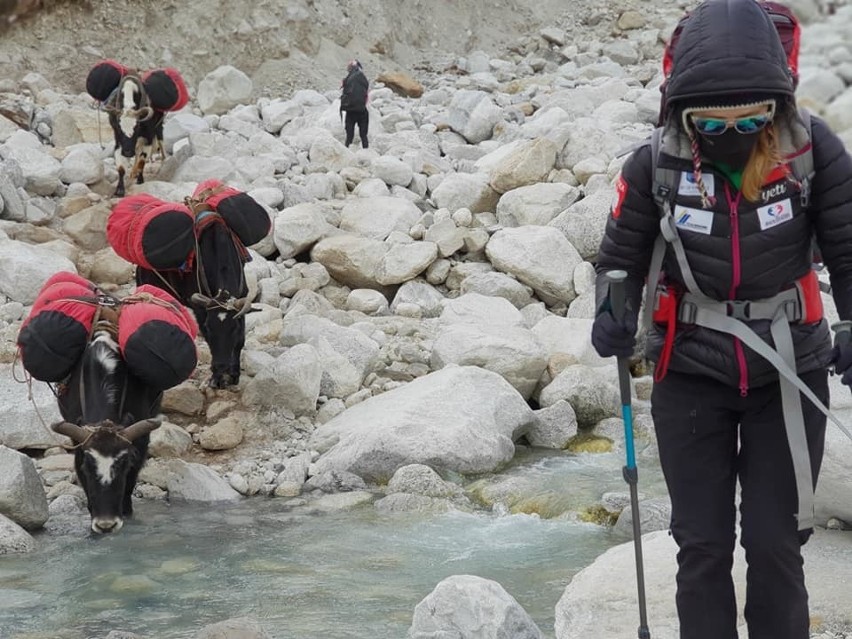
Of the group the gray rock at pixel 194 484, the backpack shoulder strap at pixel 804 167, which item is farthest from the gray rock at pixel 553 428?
the backpack shoulder strap at pixel 804 167

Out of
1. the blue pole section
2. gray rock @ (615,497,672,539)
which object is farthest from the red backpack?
gray rock @ (615,497,672,539)

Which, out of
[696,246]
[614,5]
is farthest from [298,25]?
[696,246]

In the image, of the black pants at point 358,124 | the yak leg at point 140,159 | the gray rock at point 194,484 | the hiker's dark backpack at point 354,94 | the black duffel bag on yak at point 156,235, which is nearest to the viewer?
the gray rock at point 194,484

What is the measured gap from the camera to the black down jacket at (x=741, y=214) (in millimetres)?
2984

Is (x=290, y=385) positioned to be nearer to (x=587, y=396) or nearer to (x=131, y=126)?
(x=587, y=396)

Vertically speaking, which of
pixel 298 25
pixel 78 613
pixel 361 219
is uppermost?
pixel 298 25

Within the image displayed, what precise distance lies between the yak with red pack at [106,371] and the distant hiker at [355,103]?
11.7 m

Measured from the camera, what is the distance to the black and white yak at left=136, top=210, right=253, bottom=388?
30.6 ft

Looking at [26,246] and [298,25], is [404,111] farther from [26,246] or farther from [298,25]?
[26,246]

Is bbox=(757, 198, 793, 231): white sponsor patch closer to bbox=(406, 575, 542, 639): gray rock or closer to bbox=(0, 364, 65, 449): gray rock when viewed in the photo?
bbox=(406, 575, 542, 639): gray rock

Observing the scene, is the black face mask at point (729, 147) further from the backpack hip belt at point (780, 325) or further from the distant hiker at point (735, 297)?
the backpack hip belt at point (780, 325)

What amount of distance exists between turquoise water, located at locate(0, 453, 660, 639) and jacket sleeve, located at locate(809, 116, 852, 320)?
2733 mm

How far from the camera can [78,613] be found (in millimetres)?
5961

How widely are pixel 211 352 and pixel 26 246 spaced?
2.95 metres
